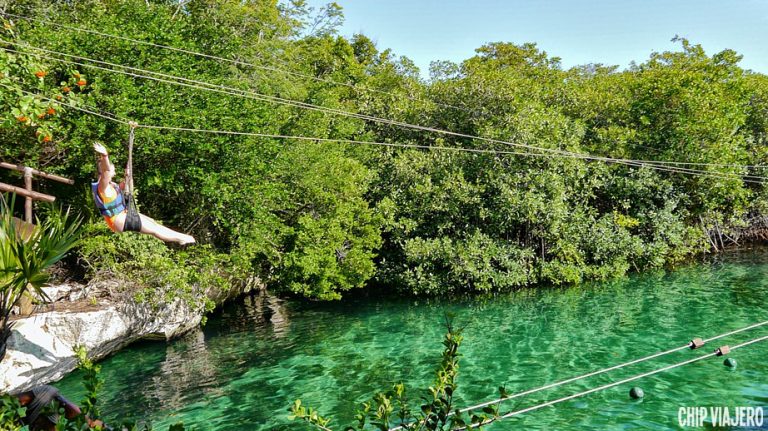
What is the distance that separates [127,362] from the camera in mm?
12062

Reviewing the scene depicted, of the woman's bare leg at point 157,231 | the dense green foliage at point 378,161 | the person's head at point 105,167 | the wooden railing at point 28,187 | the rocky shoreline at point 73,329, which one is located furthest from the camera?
the dense green foliage at point 378,161

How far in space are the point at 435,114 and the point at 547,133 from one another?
4.60 m

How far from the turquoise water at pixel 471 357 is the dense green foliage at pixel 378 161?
1.61 metres

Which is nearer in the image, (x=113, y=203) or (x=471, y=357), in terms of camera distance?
(x=113, y=203)

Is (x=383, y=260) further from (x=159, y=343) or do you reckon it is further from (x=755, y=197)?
(x=755, y=197)

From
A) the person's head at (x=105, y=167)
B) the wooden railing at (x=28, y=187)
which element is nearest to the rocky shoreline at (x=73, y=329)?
the wooden railing at (x=28, y=187)

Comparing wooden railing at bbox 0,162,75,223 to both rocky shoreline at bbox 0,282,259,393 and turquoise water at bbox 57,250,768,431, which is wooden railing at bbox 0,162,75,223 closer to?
rocky shoreline at bbox 0,282,259,393

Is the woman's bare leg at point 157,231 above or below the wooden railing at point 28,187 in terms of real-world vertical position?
below

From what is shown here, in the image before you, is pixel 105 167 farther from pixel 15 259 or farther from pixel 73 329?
pixel 73 329

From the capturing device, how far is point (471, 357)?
1132 centimetres

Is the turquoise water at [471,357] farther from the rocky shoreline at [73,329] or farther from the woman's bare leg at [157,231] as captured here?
the woman's bare leg at [157,231]

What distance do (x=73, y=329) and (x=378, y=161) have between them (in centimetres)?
1203

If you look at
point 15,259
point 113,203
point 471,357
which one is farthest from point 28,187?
point 471,357

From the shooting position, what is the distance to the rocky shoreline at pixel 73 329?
1017 cm
